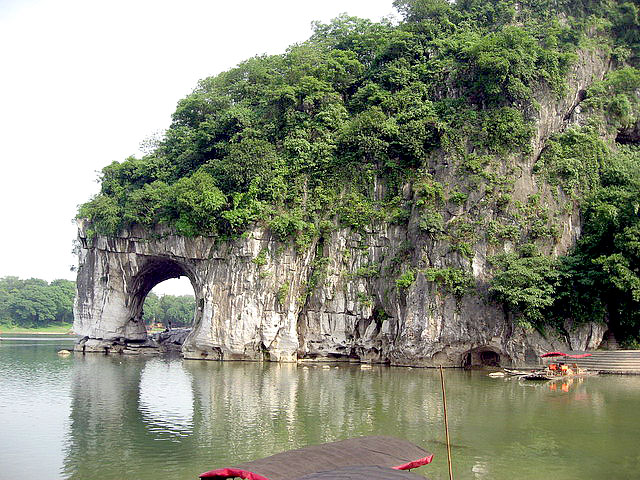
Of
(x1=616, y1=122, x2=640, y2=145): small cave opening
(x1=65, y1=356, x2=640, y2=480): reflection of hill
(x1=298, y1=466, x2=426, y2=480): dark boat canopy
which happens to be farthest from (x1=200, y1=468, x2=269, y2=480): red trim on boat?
(x1=616, y1=122, x2=640, y2=145): small cave opening

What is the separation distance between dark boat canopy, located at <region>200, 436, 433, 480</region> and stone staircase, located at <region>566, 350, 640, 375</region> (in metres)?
18.9

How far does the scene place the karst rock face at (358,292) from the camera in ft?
83.9

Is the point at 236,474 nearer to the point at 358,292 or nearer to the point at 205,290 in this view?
the point at 358,292

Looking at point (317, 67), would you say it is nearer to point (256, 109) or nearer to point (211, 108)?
point (256, 109)

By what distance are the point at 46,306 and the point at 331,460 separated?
66867 millimetres

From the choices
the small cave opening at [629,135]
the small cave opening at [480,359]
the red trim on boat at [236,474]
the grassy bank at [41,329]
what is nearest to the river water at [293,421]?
the small cave opening at [480,359]

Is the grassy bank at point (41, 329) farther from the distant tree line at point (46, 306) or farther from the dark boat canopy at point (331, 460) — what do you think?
the dark boat canopy at point (331, 460)

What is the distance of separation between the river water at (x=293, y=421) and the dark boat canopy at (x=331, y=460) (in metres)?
2.58

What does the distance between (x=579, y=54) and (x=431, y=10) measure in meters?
8.85

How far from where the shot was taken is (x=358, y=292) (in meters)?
28.8

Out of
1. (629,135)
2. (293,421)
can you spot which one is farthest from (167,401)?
(629,135)

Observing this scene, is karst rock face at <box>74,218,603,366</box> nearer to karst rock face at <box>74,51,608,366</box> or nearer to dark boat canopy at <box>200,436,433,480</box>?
karst rock face at <box>74,51,608,366</box>

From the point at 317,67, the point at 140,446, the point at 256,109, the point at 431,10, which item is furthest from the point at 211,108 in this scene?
the point at 140,446

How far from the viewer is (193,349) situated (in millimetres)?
30531
